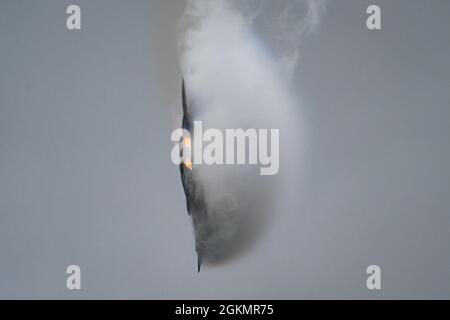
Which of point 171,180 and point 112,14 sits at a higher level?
point 112,14

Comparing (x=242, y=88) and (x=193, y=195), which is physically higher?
(x=242, y=88)

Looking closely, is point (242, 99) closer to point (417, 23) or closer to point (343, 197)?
point (343, 197)

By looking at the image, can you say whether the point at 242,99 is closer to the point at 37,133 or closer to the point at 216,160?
the point at 216,160
